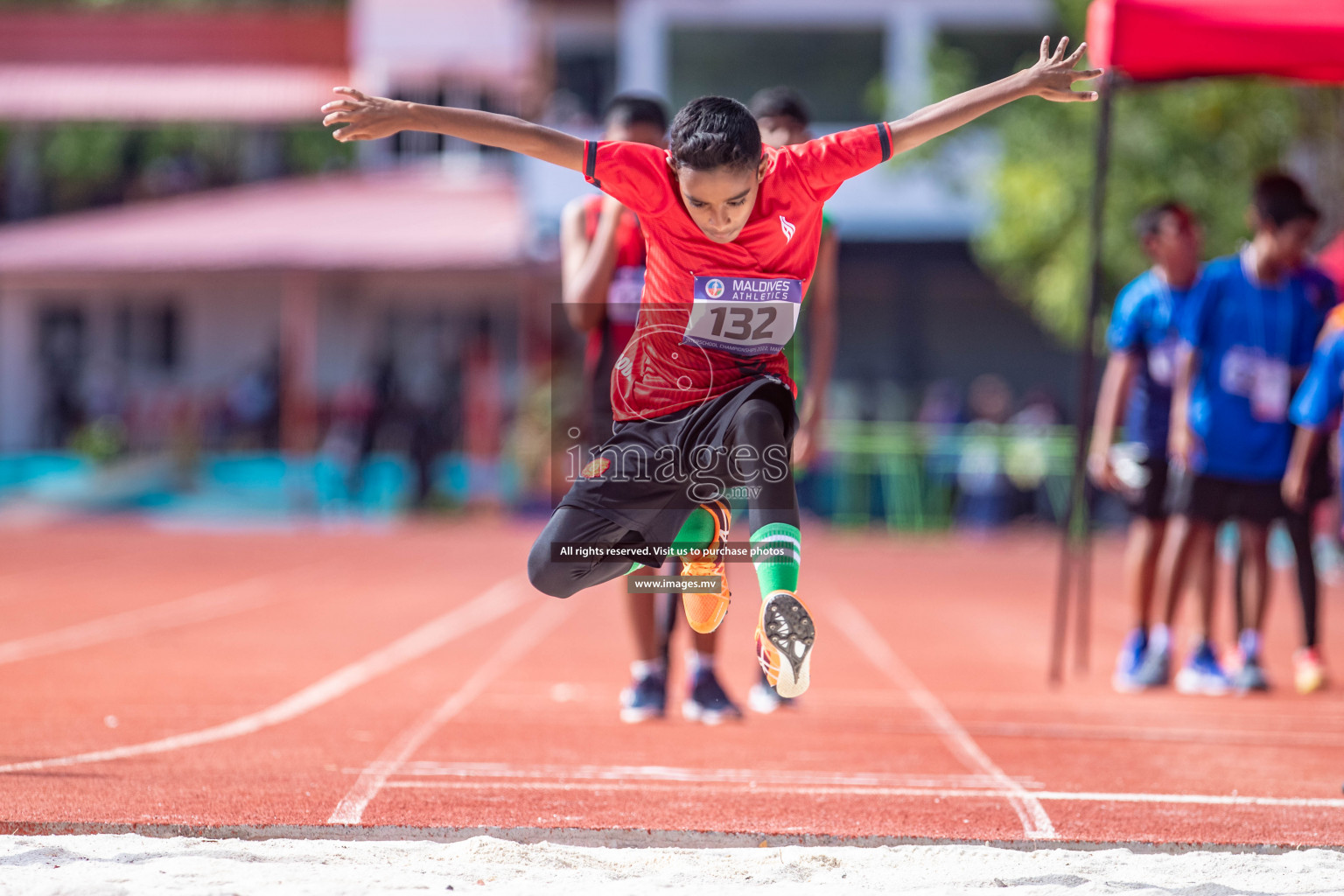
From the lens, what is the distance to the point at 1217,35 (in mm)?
6355

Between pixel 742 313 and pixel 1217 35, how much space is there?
3808 mm

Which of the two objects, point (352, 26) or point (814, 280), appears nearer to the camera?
point (814, 280)

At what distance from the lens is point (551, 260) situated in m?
19.3

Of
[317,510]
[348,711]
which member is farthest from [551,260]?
[348,711]

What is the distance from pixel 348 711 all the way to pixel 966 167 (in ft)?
48.6

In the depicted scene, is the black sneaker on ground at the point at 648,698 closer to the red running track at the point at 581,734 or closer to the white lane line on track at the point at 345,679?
the red running track at the point at 581,734

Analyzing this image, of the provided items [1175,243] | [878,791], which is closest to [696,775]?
[878,791]

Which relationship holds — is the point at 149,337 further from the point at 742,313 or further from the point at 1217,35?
the point at 742,313

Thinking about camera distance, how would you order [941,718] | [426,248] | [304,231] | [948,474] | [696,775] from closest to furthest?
[696,775]
[941,718]
[948,474]
[426,248]
[304,231]

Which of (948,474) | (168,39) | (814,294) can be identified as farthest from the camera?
(168,39)

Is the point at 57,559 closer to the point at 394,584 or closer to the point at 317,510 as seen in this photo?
the point at 394,584

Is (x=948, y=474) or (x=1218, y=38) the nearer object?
(x=1218, y=38)

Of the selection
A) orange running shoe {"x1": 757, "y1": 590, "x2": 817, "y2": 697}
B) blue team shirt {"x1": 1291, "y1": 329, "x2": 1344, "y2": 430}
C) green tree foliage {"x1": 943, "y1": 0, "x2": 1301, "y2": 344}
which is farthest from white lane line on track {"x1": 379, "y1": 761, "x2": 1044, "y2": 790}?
green tree foliage {"x1": 943, "y1": 0, "x2": 1301, "y2": 344}

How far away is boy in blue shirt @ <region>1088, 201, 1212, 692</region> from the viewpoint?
22.1 feet
